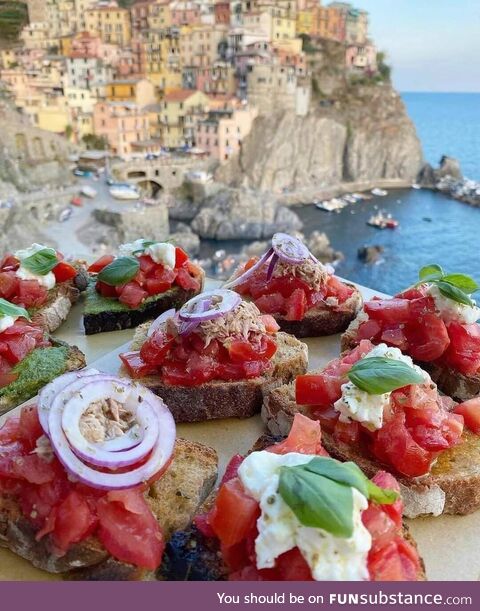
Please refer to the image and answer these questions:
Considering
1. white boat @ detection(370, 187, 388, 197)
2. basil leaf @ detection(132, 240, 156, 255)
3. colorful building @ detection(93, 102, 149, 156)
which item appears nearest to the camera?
basil leaf @ detection(132, 240, 156, 255)

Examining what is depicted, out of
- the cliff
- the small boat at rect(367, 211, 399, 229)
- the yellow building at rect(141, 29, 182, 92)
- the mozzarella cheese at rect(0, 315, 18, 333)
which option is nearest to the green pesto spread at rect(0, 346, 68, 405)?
the mozzarella cheese at rect(0, 315, 18, 333)

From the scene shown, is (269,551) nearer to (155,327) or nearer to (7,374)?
(155,327)

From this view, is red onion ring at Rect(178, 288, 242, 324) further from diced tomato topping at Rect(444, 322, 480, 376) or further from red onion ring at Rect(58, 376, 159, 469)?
diced tomato topping at Rect(444, 322, 480, 376)

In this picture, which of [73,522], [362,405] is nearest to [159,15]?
[362,405]

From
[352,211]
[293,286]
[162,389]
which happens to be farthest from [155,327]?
[352,211]

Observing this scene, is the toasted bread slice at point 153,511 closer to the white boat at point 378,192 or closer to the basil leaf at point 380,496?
the basil leaf at point 380,496

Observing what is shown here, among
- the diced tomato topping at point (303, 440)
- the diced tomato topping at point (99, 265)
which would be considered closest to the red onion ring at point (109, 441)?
the diced tomato topping at point (303, 440)
